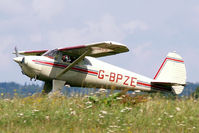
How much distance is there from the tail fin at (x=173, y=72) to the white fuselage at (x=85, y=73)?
107 inches

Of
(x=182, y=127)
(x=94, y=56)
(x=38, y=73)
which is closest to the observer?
(x=182, y=127)

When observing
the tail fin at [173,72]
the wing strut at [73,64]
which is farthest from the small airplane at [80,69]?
the tail fin at [173,72]

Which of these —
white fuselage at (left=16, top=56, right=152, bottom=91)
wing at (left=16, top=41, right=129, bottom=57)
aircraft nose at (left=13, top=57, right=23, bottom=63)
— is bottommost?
white fuselage at (left=16, top=56, right=152, bottom=91)

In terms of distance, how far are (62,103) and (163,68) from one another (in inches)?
545

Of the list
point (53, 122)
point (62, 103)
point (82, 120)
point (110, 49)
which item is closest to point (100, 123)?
point (82, 120)

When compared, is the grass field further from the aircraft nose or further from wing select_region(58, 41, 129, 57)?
the aircraft nose

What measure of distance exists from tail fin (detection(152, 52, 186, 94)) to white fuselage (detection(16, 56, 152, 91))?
8.90 feet

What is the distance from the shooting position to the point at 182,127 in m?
5.02

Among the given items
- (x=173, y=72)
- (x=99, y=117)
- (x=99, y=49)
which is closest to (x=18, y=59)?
(x=99, y=49)

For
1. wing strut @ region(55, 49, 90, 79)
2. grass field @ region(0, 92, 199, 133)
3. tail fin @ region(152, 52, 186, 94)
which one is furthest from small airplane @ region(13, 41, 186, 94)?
grass field @ region(0, 92, 199, 133)

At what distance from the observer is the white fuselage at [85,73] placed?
591 inches

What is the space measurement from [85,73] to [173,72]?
6.42 meters

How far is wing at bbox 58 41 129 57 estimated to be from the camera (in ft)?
47.3

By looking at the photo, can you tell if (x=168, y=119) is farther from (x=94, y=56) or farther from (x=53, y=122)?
(x=94, y=56)
